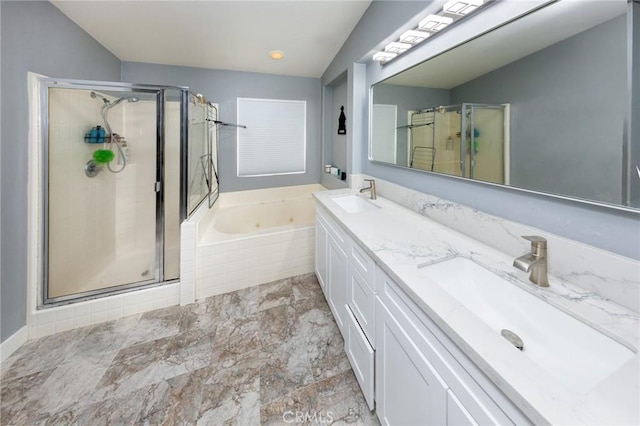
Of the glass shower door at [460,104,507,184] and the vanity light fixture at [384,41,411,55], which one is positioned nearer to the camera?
the glass shower door at [460,104,507,184]

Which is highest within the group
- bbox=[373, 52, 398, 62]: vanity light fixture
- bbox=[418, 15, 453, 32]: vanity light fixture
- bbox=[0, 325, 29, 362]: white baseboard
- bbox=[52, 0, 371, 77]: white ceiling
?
bbox=[52, 0, 371, 77]: white ceiling

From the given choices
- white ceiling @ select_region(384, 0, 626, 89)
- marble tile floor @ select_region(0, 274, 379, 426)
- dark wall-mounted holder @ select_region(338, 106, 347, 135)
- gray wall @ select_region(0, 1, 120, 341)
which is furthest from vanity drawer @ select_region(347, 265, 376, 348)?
gray wall @ select_region(0, 1, 120, 341)

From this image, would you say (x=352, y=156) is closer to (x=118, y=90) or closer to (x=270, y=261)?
(x=270, y=261)

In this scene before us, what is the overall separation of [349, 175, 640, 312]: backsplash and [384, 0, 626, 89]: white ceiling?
67cm

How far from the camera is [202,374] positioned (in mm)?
1509

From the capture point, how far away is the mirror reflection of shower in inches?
90.9

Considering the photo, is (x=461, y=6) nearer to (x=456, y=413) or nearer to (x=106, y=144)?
(x=456, y=413)

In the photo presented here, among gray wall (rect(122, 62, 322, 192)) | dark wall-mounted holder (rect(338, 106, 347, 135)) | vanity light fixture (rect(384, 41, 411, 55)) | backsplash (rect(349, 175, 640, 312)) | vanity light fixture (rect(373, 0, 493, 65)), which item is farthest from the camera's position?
gray wall (rect(122, 62, 322, 192))

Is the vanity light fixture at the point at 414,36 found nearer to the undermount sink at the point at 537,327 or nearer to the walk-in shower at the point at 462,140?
the walk-in shower at the point at 462,140

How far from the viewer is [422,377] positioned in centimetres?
80

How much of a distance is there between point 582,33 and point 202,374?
230cm

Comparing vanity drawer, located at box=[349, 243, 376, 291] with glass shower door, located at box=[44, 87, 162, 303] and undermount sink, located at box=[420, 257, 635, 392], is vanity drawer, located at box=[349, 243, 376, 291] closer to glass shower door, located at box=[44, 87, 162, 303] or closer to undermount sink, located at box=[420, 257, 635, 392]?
undermount sink, located at box=[420, 257, 635, 392]

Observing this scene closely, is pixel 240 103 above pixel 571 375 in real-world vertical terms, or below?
above

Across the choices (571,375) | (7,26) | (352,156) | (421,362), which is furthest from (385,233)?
(7,26)
